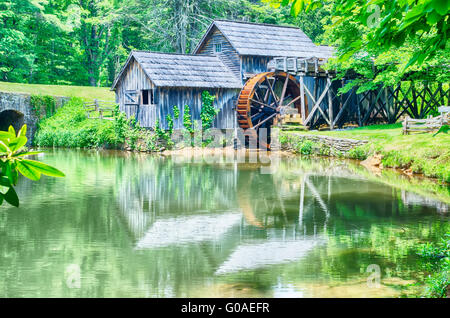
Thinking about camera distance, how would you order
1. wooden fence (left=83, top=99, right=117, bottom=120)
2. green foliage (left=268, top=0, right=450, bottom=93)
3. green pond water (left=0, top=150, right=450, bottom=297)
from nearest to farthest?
green foliage (left=268, top=0, right=450, bottom=93)
green pond water (left=0, top=150, right=450, bottom=297)
wooden fence (left=83, top=99, right=117, bottom=120)

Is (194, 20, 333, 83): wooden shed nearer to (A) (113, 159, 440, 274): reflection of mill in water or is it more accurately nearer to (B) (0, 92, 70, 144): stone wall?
(B) (0, 92, 70, 144): stone wall

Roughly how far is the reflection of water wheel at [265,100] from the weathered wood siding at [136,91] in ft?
15.7

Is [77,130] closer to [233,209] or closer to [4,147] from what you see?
[233,209]

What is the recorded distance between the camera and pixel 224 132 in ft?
105

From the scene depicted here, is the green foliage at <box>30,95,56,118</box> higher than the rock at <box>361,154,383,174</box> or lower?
higher

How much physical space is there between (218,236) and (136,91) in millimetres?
21652

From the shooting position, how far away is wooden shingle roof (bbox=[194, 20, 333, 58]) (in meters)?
33.0

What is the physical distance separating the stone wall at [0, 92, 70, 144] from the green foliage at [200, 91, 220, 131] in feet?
36.8

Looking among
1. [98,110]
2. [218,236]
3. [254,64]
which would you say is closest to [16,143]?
[218,236]

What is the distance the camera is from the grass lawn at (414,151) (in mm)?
18906

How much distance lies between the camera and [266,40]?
34094mm

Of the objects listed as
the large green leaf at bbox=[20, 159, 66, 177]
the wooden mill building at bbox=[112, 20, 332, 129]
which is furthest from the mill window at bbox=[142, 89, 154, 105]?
the large green leaf at bbox=[20, 159, 66, 177]
